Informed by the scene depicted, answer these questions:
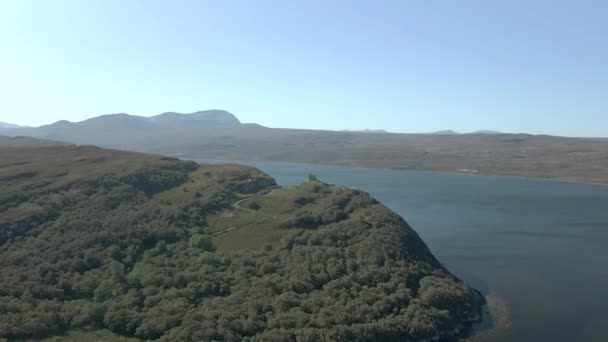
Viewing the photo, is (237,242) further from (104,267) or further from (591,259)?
(591,259)

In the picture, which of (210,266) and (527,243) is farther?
(527,243)

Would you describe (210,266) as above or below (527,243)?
above

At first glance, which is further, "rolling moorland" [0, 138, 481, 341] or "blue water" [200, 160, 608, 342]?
"blue water" [200, 160, 608, 342]

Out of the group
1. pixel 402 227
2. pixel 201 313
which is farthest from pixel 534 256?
pixel 201 313
